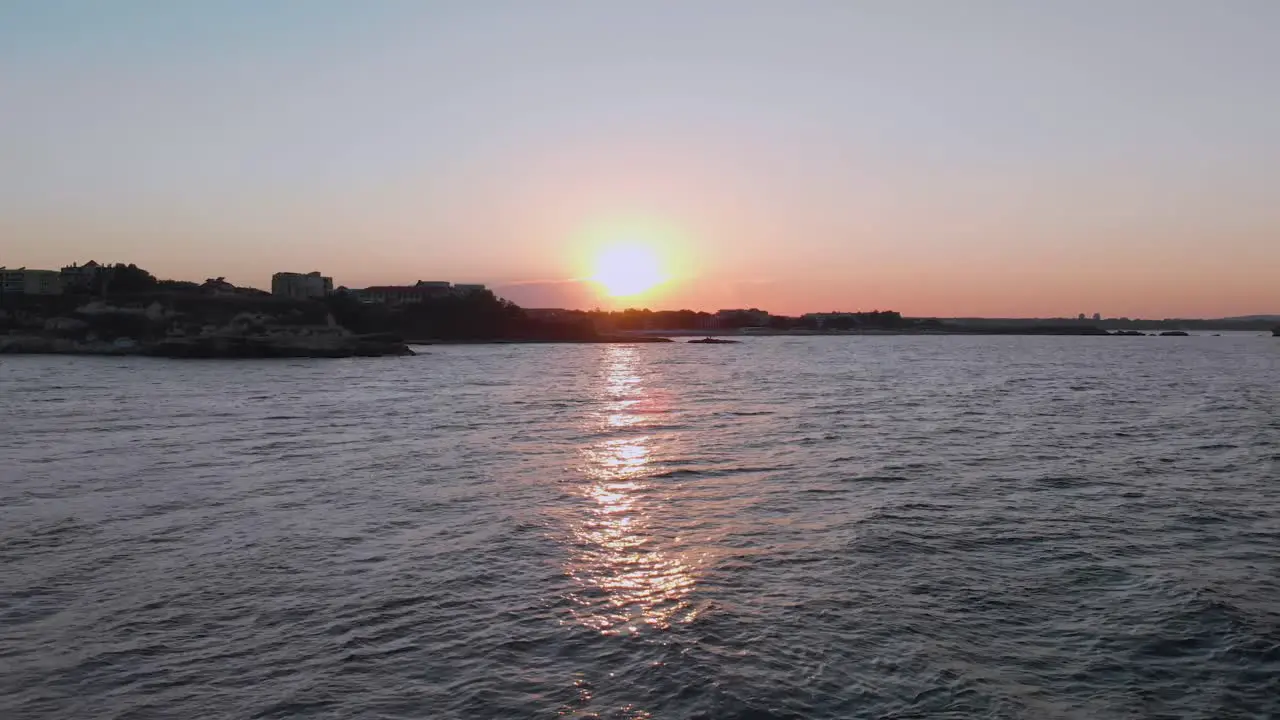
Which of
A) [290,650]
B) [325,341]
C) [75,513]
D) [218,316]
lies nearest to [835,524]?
[290,650]

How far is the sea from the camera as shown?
9.28 metres

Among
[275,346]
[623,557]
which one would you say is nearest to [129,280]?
[275,346]

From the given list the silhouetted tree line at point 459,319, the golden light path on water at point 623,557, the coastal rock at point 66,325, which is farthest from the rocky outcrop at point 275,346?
the golden light path on water at point 623,557

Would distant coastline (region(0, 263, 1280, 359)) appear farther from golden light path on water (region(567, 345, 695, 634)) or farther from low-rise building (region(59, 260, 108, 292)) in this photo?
golden light path on water (region(567, 345, 695, 634))

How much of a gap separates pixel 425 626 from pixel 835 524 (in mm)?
8679

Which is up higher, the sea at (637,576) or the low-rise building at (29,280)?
the low-rise building at (29,280)

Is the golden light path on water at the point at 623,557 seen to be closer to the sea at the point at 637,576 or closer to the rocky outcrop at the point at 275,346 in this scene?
the sea at the point at 637,576

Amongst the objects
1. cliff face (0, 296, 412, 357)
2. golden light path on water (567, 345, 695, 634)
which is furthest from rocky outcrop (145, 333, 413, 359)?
golden light path on water (567, 345, 695, 634)

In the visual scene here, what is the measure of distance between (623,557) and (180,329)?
399 feet

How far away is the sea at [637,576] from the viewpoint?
30.5 feet

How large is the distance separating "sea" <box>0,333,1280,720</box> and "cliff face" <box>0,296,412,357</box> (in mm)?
78925

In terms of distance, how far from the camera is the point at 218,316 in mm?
132375

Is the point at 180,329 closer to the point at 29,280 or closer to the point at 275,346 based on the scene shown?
the point at 275,346

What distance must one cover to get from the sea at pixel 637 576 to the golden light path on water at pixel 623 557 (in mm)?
79
